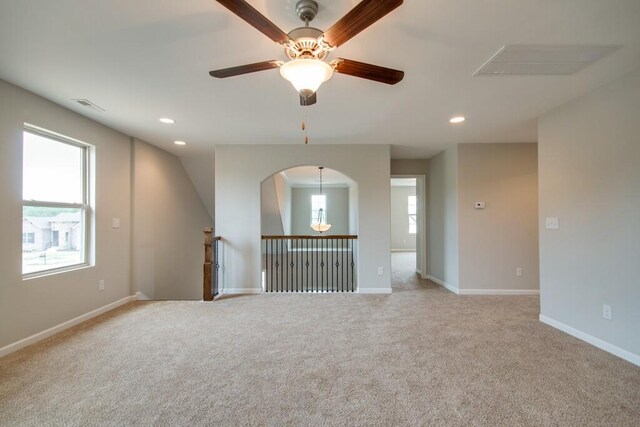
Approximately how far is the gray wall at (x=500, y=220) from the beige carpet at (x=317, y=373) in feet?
3.57

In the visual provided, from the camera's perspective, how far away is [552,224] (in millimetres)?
3121

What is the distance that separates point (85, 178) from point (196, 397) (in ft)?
10.3

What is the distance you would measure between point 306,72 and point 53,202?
329 centimetres

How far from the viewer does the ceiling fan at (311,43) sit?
124cm

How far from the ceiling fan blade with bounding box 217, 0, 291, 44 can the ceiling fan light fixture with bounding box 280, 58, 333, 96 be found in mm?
128

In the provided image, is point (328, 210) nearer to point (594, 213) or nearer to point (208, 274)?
point (208, 274)

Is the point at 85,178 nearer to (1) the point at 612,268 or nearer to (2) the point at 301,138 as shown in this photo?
(2) the point at 301,138

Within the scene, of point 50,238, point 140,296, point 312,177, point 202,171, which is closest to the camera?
point 50,238

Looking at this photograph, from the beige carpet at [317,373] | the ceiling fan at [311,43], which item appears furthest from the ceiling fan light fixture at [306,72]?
the beige carpet at [317,373]

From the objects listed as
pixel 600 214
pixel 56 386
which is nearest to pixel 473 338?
pixel 600 214

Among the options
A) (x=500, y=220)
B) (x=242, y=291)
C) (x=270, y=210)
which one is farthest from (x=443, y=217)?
(x=270, y=210)

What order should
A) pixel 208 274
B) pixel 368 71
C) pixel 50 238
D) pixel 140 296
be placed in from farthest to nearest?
pixel 140 296 → pixel 208 274 → pixel 50 238 → pixel 368 71

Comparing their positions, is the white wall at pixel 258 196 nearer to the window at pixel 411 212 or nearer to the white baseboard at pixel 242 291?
the white baseboard at pixel 242 291

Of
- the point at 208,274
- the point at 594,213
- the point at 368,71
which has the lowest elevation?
the point at 208,274
